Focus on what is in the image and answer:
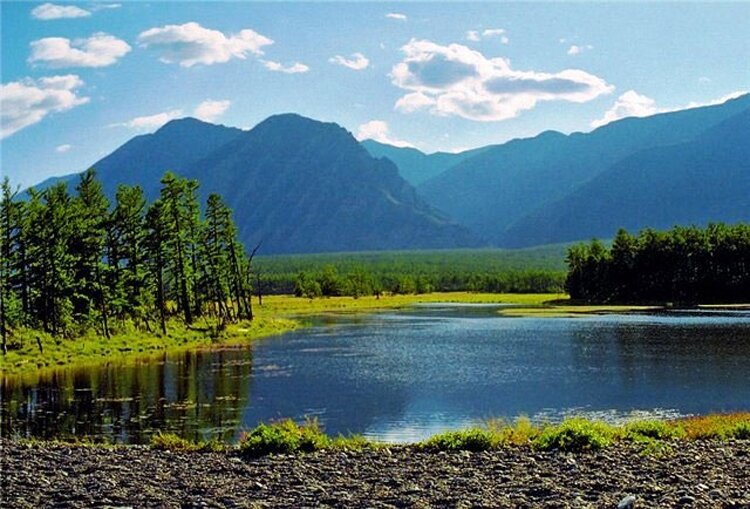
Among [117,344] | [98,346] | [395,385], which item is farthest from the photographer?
[117,344]

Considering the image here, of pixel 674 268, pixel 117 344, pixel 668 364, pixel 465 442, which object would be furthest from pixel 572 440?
pixel 674 268

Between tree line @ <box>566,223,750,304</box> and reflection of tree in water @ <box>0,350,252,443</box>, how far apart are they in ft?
338

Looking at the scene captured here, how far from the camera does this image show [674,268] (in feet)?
471

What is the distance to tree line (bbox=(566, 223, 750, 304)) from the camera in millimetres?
139250

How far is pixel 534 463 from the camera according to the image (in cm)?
2083

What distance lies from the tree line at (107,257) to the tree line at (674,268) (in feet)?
259

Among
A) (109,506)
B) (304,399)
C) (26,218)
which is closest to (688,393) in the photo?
(304,399)

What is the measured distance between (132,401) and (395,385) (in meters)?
15.0

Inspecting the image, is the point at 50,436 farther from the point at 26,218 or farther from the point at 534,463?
the point at 26,218

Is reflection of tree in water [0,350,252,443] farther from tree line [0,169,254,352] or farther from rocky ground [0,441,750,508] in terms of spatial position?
tree line [0,169,254,352]

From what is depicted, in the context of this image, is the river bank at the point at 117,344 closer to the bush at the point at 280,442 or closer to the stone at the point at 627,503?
the bush at the point at 280,442

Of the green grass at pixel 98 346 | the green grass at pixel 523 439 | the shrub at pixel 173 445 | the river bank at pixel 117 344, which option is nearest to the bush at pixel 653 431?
the green grass at pixel 523 439

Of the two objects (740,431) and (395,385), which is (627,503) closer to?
(740,431)

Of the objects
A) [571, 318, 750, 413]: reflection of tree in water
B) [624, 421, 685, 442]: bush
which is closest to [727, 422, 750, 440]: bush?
[624, 421, 685, 442]: bush
